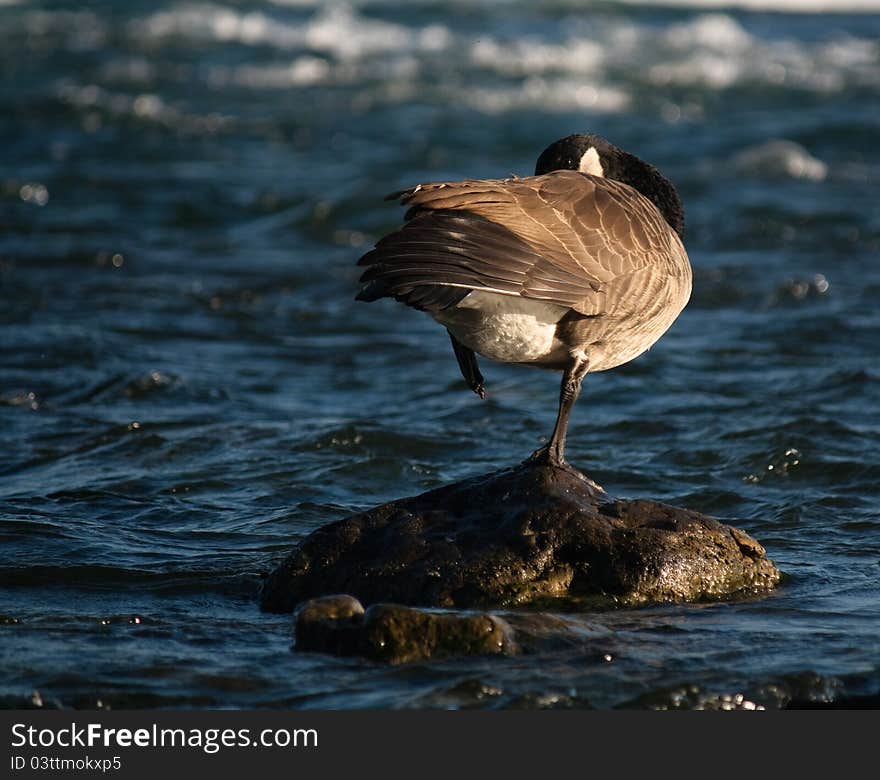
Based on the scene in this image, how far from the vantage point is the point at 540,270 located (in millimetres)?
5184

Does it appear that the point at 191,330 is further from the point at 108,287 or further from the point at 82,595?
the point at 82,595

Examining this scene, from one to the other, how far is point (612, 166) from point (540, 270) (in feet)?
6.40

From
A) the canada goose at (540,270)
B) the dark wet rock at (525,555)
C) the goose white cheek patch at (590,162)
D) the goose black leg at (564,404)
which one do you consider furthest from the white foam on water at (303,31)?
the dark wet rock at (525,555)

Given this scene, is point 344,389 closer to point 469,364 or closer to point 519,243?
point 469,364

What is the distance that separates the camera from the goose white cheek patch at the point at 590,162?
6.77 meters

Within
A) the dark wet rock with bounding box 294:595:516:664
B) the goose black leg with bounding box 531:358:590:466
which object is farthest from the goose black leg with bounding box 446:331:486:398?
the dark wet rock with bounding box 294:595:516:664

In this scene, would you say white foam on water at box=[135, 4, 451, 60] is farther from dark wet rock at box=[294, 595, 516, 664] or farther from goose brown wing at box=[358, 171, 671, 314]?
dark wet rock at box=[294, 595, 516, 664]

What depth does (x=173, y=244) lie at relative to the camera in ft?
44.7

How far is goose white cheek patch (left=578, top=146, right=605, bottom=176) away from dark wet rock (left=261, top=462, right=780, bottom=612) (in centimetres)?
188

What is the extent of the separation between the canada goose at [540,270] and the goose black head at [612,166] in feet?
1.86

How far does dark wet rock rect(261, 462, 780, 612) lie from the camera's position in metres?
5.27

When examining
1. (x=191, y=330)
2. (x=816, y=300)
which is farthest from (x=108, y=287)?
(x=816, y=300)

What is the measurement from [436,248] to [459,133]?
1478cm

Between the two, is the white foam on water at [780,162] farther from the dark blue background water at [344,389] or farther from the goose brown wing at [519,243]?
the goose brown wing at [519,243]
